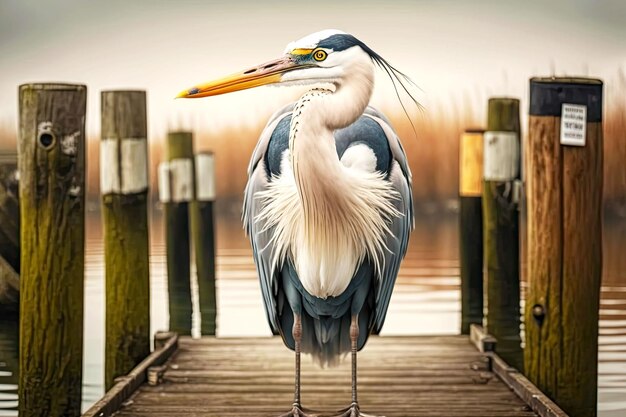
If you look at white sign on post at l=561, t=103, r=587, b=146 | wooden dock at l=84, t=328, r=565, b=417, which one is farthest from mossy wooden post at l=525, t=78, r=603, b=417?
wooden dock at l=84, t=328, r=565, b=417

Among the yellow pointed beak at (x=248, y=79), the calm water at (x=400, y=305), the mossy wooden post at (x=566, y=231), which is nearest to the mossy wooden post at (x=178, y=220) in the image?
the calm water at (x=400, y=305)

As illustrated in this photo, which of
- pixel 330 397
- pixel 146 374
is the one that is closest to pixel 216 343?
pixel 146 374

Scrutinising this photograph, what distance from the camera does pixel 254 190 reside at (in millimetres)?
3670

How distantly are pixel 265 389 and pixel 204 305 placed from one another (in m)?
3.74

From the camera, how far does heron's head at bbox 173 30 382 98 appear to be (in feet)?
10.9

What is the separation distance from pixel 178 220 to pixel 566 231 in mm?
4764

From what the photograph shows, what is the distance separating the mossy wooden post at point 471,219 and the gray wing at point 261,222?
337cm

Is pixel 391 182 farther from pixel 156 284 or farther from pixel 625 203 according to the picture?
pixel 625 203

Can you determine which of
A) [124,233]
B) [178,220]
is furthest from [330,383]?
[178,220]

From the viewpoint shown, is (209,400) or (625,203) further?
(625,203)

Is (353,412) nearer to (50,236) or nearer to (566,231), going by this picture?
(566,231)

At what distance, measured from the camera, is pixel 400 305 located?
9.59 meters

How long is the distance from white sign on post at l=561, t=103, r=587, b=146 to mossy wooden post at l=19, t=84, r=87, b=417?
2.03 meters

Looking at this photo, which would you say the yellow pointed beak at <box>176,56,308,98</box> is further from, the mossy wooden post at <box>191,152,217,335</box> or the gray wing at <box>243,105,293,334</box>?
the mossy wooden post at <box>191,152,217,335</box>
